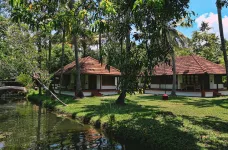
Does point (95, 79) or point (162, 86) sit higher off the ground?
point (95, 79)

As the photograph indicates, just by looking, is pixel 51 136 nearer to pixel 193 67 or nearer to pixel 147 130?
pixel 147 130

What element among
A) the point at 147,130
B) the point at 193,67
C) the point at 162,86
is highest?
the point at 193,67

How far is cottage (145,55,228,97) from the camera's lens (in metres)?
27.0

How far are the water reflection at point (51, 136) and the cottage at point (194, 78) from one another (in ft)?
48.3

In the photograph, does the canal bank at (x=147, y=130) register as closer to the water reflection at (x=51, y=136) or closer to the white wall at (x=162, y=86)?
the water reflection at (x=51, y=136)

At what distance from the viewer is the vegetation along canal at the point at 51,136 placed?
10117 millimetres

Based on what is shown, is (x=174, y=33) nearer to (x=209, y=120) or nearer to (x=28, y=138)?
(x=209, y=120)

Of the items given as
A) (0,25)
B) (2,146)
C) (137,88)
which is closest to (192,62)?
(137,88)

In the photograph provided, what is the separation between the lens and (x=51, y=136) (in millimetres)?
11727

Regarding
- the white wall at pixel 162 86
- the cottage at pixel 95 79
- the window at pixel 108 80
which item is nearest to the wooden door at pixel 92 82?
the cottage at pixel 95 79

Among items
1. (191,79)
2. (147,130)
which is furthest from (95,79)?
(147,130)

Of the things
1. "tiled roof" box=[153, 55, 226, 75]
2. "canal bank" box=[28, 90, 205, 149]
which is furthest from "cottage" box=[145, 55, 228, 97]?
"canal bank" box=[28, 90, 205, 149]

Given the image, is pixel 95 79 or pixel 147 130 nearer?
pixel 147 130

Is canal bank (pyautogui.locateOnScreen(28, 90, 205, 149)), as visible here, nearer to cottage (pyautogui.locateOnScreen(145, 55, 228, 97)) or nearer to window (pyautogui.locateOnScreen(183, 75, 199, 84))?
cottage (pyautogui.locateOnScreen(145, 55, 228, 97))
